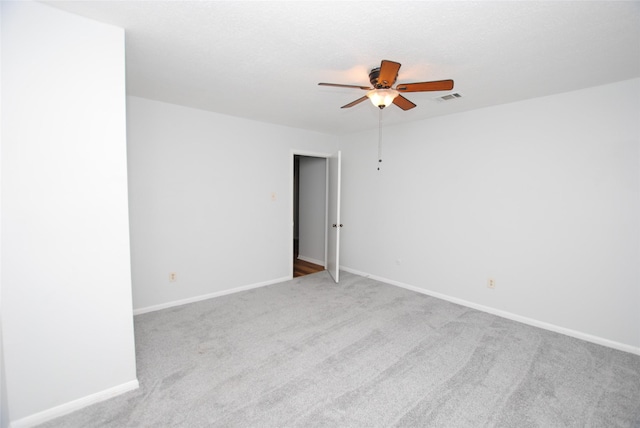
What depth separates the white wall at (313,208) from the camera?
18.3 feet

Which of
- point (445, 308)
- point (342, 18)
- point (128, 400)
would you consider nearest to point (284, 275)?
point (445, 308)

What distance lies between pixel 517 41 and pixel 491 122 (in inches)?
65.6

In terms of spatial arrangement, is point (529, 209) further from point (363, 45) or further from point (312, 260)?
point (312, 260)

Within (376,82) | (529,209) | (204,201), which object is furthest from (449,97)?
(204,201)

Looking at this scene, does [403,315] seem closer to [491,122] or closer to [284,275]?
[284,275]

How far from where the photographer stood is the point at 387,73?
1.94 metres

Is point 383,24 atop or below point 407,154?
atop

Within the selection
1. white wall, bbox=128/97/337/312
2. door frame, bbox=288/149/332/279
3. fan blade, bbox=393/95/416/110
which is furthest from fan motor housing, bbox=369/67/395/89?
door frame, bbox=288/149/332/279

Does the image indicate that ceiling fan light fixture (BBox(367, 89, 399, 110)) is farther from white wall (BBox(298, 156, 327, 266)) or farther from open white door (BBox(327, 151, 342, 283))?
white wall (BBox(298, 156, 327, 266))

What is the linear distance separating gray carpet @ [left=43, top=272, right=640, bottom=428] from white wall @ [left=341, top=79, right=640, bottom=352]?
1.25 ft

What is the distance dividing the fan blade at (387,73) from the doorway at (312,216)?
3260 mm

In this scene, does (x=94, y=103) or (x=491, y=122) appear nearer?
(x=94, y=103)

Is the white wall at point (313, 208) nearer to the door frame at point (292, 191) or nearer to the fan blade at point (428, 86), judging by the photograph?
the door frame at point (292, 191)

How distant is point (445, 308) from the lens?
3.63 metres
